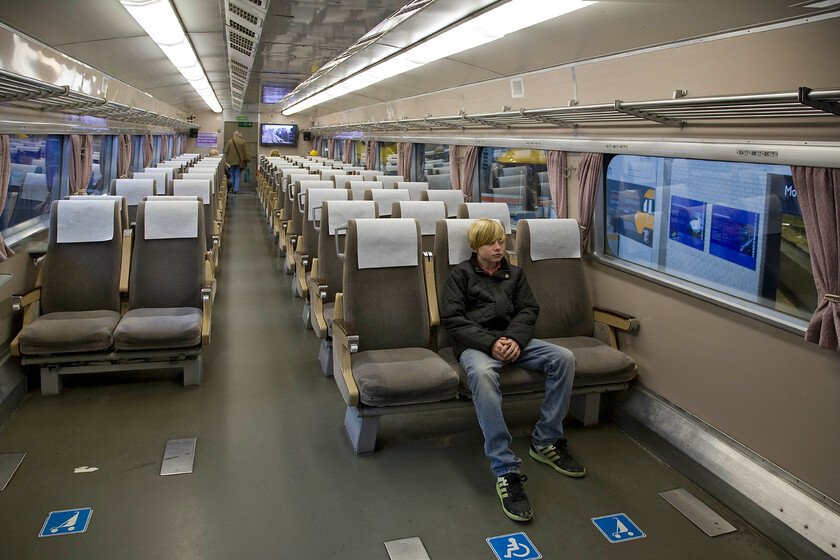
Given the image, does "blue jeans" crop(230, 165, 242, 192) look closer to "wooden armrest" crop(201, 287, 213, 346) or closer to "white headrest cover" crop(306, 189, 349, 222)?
"white headrest cover" crop(306, 189, 349, 222)

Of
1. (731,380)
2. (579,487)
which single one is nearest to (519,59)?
(731,380)

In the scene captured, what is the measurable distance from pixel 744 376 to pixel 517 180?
4.66 meters

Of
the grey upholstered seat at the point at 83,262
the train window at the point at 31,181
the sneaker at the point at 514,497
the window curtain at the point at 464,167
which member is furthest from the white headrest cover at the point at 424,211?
the train window at the point at 31,181

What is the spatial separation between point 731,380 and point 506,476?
1.46 metres

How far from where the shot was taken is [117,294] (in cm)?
514

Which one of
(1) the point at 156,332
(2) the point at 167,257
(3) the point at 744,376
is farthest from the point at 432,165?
(3) the point at 744,376

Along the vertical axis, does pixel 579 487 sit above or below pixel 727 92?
below

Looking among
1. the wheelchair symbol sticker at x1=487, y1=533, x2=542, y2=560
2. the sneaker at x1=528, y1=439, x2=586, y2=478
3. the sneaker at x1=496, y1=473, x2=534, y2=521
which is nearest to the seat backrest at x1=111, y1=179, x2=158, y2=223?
the sneaker at x1=528, y1=439, x2=586, y2=478

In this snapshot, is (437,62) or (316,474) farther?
(437,62)

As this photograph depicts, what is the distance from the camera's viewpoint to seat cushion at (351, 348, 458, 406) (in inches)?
143

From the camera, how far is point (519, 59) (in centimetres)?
584

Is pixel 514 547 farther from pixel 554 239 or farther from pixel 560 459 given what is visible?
pixel 554 239

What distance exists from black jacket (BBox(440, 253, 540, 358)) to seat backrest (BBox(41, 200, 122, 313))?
112 inches

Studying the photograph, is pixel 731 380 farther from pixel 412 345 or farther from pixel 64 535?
pixel 64 535
